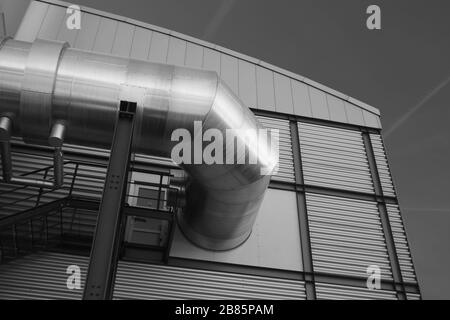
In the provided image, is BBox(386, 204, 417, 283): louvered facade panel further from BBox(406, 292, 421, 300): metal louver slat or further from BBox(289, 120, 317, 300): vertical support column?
BBox(289, 120, 317, 300): vertical support column

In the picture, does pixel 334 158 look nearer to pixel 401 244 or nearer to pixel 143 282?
pixel 401 244

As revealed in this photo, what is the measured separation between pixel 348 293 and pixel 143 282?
474 centimetres

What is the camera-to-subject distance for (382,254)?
33.9 ft

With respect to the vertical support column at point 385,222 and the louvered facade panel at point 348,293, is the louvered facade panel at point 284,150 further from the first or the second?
the louvered facade panel at point 348,293

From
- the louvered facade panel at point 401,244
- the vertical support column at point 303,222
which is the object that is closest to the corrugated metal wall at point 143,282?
the vertical support column at point 303,222

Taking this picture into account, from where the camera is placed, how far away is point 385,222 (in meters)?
10.9

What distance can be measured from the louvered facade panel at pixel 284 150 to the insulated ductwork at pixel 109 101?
13.6 feet

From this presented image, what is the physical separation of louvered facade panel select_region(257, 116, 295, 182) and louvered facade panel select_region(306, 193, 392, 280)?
799 mm

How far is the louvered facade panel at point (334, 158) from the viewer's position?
37.2ft

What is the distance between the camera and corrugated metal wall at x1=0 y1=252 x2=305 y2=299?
8.34 meters
